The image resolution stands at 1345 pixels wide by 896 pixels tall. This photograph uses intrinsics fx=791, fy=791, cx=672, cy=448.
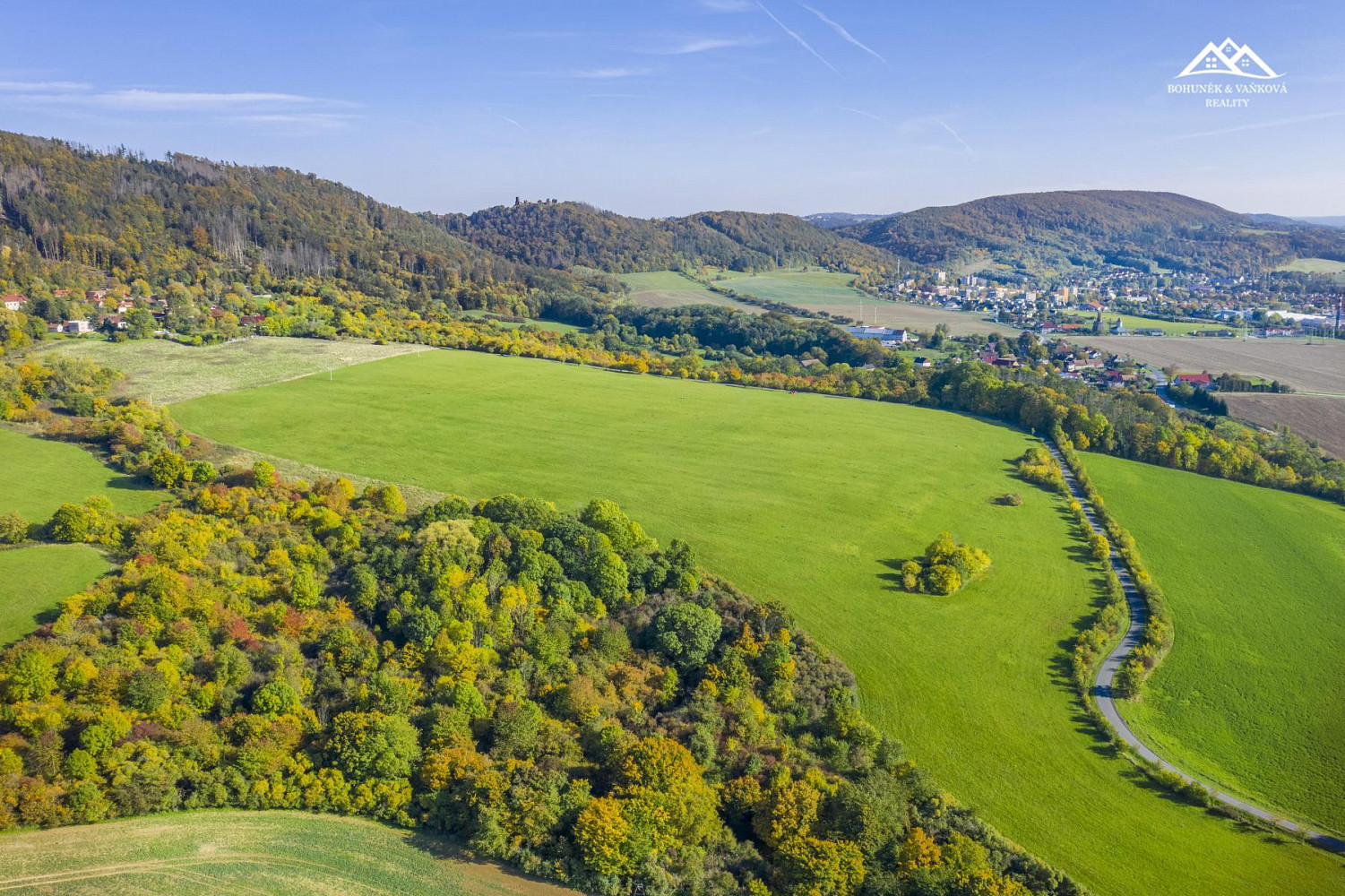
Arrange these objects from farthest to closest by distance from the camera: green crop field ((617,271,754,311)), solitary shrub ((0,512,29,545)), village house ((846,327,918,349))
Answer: green crop field ((617,271,754,311)), village house ((846,327,918,349)), solitary shrub ((0,512,29,545))

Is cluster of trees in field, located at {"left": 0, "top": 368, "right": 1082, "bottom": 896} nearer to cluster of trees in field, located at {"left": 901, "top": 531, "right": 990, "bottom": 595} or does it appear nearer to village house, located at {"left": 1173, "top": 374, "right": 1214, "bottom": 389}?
cluster of trees in field, located at {"left": 901, "top": 531, "right": 990, "bottom": 595}

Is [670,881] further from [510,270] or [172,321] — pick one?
[510,270]

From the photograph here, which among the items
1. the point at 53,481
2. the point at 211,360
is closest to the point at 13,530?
the point at 53,481

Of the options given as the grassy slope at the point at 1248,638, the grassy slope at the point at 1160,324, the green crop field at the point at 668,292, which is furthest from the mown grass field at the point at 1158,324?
the grassy slope at the point at 1248,638

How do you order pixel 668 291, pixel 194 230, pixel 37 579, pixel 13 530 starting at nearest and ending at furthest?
pixel 37 579 → pixel 13 530 → pixel 194 230 → pixel 668 291

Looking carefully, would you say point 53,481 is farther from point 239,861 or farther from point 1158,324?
point 1158,324

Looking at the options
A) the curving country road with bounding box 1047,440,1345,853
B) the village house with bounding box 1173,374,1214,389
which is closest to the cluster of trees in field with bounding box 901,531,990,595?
the curving country road with bounding box 1047,440,1345,853
